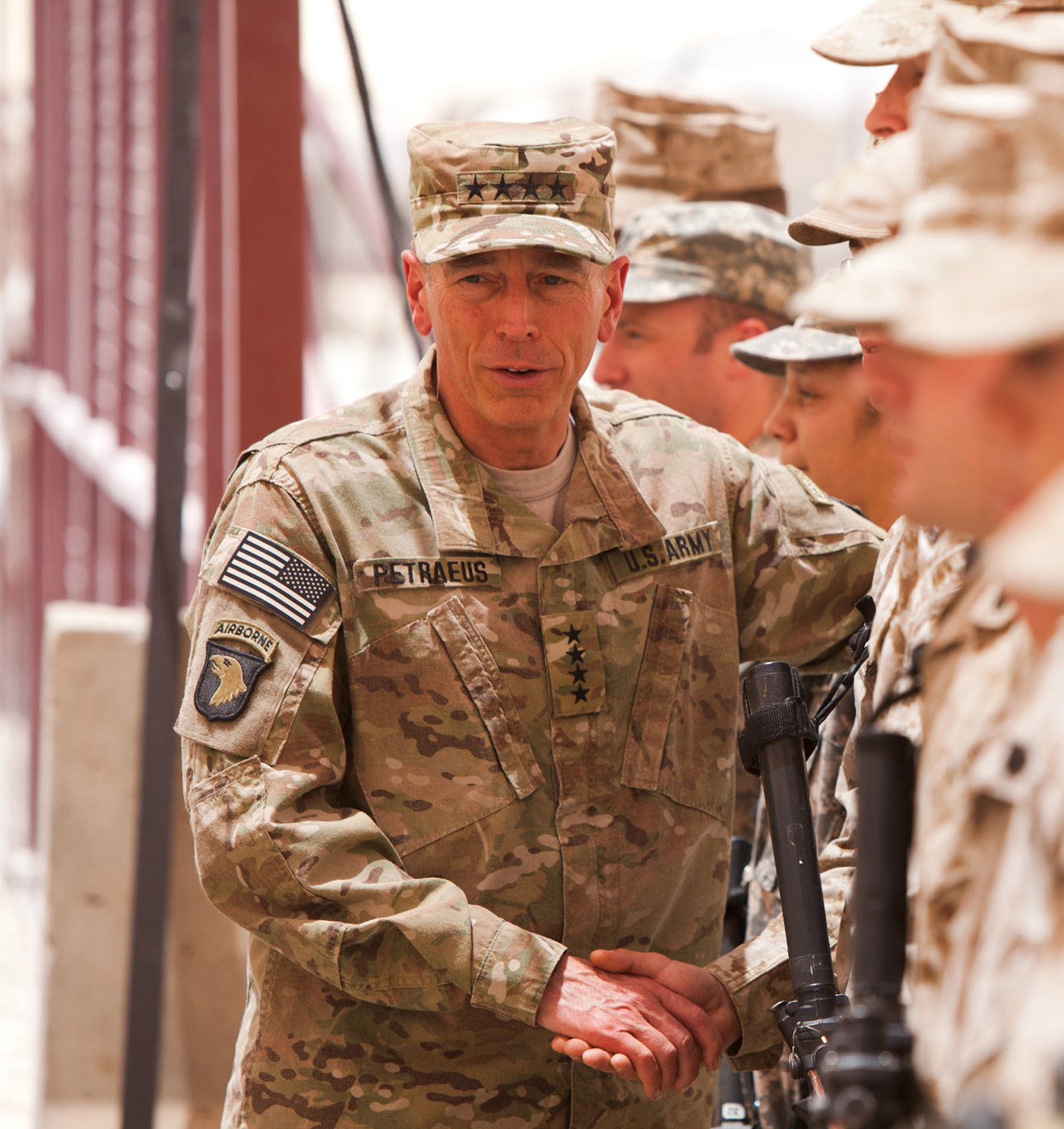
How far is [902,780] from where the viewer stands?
121 centimetres

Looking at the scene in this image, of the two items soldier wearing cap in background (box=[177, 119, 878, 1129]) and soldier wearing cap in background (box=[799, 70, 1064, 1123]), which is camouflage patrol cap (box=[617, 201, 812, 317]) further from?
soldier wearing cap in background (box=[799, 70, 1064, 1123])

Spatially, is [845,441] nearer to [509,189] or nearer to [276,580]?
[509,189]

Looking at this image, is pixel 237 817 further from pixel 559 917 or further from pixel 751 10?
pixel 751 10

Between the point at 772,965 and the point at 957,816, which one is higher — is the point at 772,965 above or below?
below

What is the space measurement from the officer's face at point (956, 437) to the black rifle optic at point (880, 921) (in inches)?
9.0

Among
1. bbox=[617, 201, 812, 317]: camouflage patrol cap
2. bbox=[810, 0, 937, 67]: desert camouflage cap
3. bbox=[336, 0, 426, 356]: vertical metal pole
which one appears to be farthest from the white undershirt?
bbox=[617, 201, 812, 317]: camouflage patrol cap

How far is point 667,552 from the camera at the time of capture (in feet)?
7.25

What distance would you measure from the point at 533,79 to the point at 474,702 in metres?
6.25

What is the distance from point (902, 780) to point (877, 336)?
0.77m

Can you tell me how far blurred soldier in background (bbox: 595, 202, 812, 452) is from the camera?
343 centimetres

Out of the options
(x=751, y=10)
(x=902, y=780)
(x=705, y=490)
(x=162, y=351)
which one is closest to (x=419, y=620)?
(x=705, y=490)

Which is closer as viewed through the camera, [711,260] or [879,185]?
[879,185]

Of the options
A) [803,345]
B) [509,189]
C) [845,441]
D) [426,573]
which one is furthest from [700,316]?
[426,573]

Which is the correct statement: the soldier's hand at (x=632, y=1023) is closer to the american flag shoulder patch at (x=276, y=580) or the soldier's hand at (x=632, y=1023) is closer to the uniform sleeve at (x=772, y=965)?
the uniform sleeve at (x=772, y=965)
